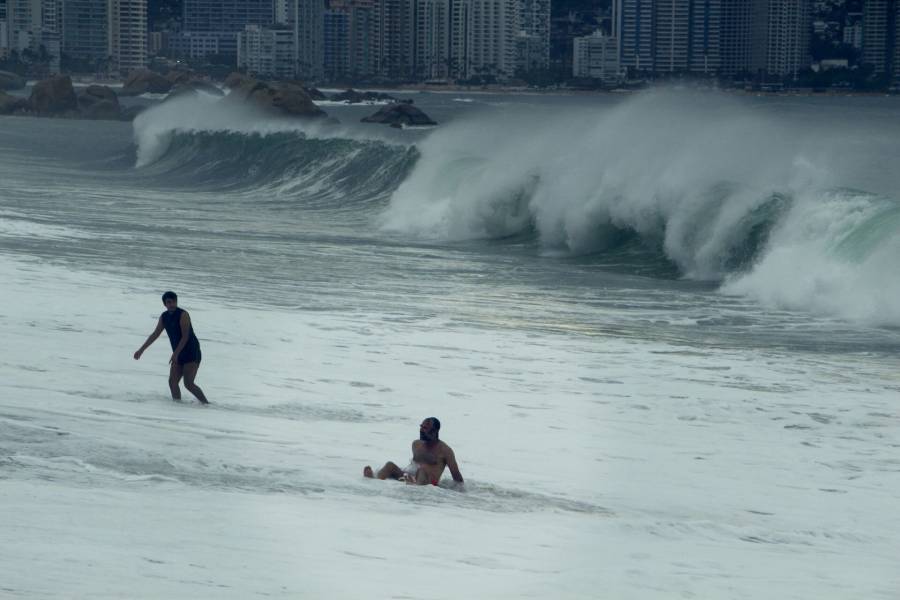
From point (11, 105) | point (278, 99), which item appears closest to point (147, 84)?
point (11, 105)

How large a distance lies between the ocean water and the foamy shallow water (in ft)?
0.11

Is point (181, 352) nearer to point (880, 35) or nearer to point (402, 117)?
point (402, 117)

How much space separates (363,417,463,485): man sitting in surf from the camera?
10.2m

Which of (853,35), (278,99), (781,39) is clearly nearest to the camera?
(278,99)

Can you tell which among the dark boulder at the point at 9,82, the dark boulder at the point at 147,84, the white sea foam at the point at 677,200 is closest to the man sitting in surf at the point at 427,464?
the white sea foam at the point at 677,200

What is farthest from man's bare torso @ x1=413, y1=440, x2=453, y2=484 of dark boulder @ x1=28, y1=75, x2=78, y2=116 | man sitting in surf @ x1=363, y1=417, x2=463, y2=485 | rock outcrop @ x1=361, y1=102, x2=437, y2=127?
dark boulder @ x1=28, y1=75, x2=78, y2=116

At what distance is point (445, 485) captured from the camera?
1023 centimetres

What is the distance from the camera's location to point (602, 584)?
8.14 m

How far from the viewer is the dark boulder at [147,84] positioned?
164000 mm

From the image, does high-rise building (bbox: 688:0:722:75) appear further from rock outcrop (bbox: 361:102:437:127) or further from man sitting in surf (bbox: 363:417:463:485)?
man sitting in surf (bbox: 363:417:463:485)

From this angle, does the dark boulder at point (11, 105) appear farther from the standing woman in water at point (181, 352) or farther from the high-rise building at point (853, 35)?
the standing woman in water at point (181, 352)

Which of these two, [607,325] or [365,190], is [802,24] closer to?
[365,190]

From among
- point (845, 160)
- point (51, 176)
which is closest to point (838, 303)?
point (51, 176)

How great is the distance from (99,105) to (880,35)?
104m
